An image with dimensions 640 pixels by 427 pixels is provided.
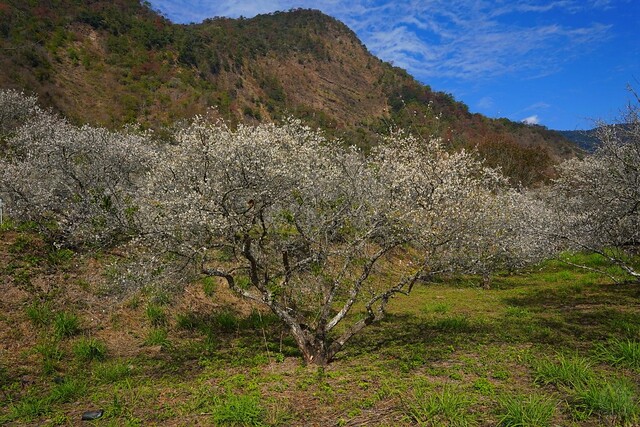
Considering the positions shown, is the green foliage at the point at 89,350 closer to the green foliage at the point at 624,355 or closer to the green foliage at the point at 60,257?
the green foliage at the point at 60,257

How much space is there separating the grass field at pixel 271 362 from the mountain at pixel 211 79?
610cm

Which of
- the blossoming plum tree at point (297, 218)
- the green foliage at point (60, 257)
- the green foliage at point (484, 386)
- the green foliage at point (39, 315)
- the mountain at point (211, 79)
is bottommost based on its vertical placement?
the green foliage at point (484, 386)

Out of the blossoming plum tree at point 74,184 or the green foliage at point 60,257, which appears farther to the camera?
the green foliage at point 60,257

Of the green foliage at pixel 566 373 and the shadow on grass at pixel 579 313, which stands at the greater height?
the green foliage at pixel 566 373

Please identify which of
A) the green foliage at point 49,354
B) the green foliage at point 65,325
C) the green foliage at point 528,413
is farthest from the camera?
the green foliage at point 65,325

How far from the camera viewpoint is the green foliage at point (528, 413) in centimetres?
542

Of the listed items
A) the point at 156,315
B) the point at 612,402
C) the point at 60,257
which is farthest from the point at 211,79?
the point at 612,402

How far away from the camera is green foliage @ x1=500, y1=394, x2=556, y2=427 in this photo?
5.42 metres

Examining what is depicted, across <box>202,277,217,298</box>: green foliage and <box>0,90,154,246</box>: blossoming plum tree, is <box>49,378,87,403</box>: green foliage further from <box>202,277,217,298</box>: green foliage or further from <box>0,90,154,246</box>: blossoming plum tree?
<box>202,277,217,298</box>: green foliage

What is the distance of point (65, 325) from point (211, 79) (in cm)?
7598

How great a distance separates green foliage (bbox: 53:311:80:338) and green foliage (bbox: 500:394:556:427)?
920 cm

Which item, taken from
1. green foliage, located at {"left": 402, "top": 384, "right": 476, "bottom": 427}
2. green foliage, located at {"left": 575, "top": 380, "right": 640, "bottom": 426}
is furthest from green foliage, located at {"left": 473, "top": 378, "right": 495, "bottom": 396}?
green foliage, located at {"left": 575, "top": 380, "right": 640, "bottom": 426}

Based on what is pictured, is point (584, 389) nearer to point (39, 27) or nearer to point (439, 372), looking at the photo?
point (439, 372)

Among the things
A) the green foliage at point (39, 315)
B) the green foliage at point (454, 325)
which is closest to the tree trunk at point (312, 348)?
the green foliage at point (454, 325)
